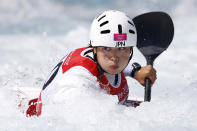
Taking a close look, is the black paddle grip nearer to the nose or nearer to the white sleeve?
the nose

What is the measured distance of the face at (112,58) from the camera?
3525 mm

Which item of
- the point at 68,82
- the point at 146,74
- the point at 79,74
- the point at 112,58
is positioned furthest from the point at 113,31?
the point at 146,74

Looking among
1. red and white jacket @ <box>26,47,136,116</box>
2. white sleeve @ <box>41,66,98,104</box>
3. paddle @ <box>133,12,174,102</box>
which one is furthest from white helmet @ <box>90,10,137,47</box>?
paddle @ <box>133,12,174,102</box>

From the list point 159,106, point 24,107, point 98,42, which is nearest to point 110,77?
point 98,42

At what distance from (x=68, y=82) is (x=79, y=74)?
0.49 feet

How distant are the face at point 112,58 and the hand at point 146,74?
61cm

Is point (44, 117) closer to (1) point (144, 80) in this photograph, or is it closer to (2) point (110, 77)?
(2) point (110, 77)

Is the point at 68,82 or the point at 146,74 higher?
the point at 146,74

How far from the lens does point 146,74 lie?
4.23 metres

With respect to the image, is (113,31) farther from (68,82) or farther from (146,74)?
(146,74)

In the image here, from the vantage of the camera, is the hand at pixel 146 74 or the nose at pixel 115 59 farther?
the hand at pixel 146 74

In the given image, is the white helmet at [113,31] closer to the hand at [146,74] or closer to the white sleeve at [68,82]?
the white sleeve at [68,82]

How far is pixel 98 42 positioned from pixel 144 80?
0.95 m

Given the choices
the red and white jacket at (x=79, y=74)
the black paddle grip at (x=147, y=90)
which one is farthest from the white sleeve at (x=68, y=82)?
the black paddle grip at (x=147, y=90)
